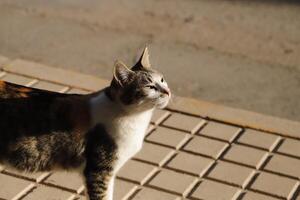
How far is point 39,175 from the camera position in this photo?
477 centimetres

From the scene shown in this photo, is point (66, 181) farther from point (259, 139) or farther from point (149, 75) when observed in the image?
point (259, 139)

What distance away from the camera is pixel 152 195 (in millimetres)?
4672

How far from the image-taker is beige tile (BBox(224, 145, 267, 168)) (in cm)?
507

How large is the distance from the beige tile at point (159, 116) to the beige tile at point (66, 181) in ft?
3.16

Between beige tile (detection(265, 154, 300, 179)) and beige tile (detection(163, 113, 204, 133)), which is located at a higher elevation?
beige tile (detection(163, 113, 204, 133))

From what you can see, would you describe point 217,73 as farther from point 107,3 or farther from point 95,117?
point 95,117

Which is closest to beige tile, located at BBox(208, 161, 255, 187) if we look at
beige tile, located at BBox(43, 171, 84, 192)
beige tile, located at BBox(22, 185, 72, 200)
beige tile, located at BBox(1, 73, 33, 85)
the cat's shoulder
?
beige tile, located at BBox(43, 171, 84, 192)

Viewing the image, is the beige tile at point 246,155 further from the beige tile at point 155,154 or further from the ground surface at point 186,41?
the ground surface at point 186,41

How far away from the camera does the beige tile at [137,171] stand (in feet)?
15.8

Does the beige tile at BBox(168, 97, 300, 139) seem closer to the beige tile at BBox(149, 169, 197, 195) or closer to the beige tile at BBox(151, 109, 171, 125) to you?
the beige tile at BBox(151, 109, 171, 125)

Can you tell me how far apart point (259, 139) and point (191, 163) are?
0.63m

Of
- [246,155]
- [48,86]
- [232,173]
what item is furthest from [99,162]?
[48,86]

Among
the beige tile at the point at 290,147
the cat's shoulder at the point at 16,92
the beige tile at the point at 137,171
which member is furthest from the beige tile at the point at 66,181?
the beige tile at the point at 290,147

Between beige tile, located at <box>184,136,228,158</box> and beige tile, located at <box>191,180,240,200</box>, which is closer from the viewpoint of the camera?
beige tile, located at <box>191,180,240,200</box>
